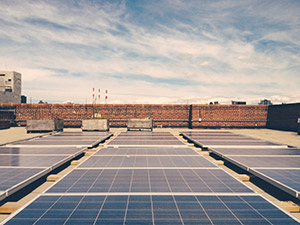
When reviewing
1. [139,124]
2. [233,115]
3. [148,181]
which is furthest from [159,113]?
[148,181]

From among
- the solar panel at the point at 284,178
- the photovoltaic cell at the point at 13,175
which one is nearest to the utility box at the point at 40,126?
the photovoltaic cell at the point at 13,175

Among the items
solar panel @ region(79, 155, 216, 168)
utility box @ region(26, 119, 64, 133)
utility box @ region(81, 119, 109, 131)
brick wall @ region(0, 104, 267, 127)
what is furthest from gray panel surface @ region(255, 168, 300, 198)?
brick wall @ region(0, 104, 267, 127)

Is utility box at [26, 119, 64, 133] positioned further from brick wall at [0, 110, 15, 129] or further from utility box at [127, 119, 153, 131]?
utility box at [127, 119, 153, 131]

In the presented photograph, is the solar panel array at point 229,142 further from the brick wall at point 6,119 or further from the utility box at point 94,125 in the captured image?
the brick wall at point 6,119

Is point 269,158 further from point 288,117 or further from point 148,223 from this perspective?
point 288,117

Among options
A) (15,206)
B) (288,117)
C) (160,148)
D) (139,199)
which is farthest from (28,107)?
(288,117)

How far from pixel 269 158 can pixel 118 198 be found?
27.5 ft

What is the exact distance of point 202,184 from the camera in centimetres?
606

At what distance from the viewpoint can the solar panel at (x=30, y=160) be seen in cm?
804

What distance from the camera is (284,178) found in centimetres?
670

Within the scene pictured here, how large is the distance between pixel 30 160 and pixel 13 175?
6.73ft

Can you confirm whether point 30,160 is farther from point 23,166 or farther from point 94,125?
point 94,125

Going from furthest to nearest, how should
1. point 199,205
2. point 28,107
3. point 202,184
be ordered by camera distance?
1. point 28,107
2. point 202,184
3. point 199,205

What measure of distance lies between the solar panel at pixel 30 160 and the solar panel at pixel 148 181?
2.01m
